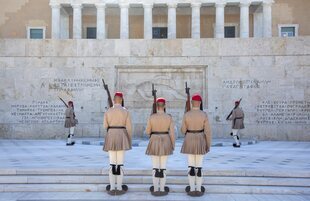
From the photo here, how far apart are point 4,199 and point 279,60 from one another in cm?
1525

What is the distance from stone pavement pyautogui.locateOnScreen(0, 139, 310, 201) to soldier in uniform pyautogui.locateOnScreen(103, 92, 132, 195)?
36cm

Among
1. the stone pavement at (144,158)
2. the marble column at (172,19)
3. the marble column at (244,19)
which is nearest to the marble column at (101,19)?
the marble column at (172,19)

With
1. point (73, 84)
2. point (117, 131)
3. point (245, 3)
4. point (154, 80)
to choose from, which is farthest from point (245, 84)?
point (245, 3)

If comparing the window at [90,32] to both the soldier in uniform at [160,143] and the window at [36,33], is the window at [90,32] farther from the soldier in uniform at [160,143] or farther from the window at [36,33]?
the soldier in uniform at [160,143]

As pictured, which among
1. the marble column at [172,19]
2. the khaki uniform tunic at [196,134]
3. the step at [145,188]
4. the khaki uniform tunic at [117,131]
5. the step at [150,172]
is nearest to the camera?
the khaki uniform tunic at [196,134]

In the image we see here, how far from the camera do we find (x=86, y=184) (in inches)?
363

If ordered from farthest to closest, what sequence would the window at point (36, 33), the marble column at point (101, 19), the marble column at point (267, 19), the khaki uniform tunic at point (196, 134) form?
the window at point (36, 33), the marble column at point (267, 19), the marble column at point (101, 19), the khaki uniform tunic at point (196, 134)

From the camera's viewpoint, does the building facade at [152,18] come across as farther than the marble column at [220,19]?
Yes

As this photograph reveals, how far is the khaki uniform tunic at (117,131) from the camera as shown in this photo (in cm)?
831

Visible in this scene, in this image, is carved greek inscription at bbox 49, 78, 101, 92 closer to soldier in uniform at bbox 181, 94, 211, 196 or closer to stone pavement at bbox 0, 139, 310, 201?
stone pavement at bbox 0, 139, 310, 201

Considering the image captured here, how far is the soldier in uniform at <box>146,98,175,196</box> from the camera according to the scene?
27.0ft

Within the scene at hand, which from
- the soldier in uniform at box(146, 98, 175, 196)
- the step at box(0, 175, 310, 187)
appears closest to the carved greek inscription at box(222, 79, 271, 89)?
the step at box(0, 175, 310, 187)

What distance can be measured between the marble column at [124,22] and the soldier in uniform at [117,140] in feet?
104

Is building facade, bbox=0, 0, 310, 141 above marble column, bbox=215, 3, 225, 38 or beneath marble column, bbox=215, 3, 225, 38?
beneath
